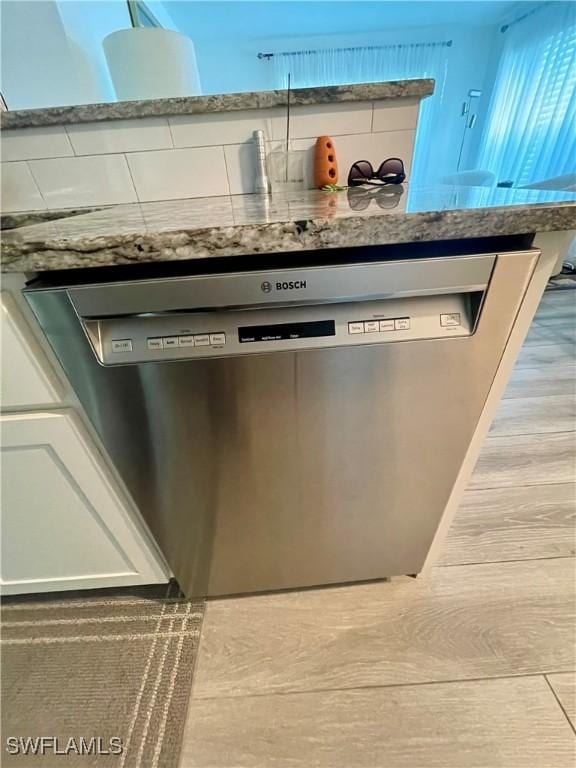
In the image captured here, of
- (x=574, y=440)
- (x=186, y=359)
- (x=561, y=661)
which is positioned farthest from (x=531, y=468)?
(x=186, y=359)

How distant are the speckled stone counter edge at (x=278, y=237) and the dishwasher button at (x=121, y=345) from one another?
102 mm

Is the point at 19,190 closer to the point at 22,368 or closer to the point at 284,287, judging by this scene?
the point at 22,368

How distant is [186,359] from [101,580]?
719 millimetres

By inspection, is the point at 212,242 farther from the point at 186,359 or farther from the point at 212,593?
the point at 212,593

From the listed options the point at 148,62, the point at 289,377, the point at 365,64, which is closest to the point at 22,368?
the point at 289,377

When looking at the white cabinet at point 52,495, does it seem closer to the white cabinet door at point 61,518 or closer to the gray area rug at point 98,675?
the white cabinet door at point 61,518

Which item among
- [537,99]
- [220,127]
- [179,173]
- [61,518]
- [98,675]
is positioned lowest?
[98,675]

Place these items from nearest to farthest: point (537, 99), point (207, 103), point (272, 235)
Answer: point (272, 235) → point (207, 103) → point (537, 99)

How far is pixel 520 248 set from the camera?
0.43 meters

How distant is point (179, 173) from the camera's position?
1.00 meters

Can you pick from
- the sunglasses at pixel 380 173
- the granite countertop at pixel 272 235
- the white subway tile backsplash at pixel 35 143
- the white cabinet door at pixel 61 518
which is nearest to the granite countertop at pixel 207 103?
the white subway tile backsplash at pixel 35 143

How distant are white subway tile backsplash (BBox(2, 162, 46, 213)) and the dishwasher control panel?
90cm

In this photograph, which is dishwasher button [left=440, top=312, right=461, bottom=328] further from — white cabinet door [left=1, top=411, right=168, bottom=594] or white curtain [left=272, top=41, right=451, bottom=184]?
white curtain [left=272, top=41, right=451, bottom=184]

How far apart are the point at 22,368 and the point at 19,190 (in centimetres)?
86
